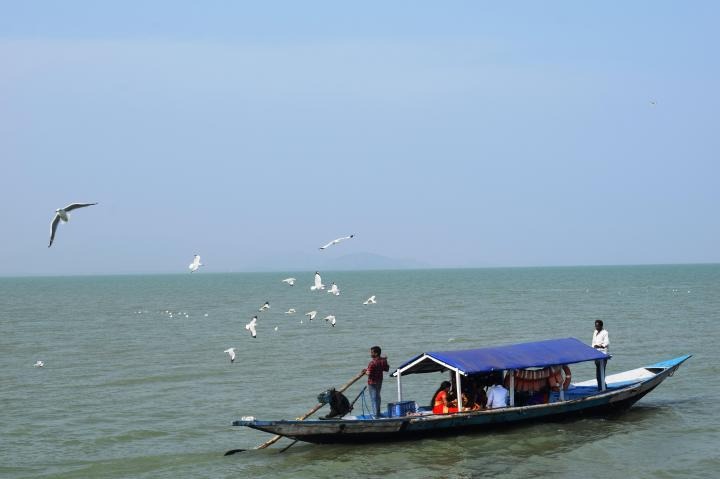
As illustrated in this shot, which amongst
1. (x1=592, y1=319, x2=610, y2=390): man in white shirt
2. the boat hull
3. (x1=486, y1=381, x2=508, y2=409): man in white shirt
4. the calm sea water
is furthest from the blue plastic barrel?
(x1=592, y1=319, x2=610, y2=390): man in white shirt

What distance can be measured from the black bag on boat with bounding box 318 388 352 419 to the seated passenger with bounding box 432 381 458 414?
1834 millimetres

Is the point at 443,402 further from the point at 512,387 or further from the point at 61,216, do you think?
the point at 61,216

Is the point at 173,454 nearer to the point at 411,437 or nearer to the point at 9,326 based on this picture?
the point at 411,437

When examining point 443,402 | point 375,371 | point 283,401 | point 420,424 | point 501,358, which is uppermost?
point 501,358

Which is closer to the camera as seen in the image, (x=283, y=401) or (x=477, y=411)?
(x=477, y=411)

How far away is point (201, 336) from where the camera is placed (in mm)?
49062

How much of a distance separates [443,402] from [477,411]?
2.54ft

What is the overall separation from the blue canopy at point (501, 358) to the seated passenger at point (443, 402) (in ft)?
1.38

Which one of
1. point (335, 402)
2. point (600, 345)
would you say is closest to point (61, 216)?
point (335, 402)

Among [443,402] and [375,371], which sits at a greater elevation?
[375,371]

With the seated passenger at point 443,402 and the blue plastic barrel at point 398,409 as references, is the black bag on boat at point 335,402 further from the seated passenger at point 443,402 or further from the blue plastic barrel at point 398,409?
the seated passenger at point 443,402

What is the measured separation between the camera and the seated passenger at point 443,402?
Result: 20.0 metres

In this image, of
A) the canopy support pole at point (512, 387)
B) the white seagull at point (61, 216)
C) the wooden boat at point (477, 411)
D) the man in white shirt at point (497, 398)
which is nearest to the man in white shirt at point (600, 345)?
the wooden boat at point (477, 411)

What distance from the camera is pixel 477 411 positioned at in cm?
1977
